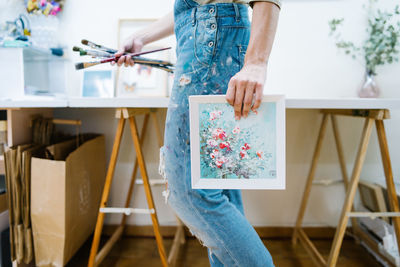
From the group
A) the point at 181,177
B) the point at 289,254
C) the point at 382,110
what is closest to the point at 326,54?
the point at 382,110

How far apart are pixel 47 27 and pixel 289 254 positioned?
178cm

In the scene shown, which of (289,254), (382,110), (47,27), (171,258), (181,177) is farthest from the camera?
(47,27)

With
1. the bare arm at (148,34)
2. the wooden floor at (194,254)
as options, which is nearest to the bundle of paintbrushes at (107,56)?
the bare arm at (148,34)

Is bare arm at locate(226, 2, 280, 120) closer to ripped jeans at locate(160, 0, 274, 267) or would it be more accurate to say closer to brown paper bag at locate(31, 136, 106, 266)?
ripped jeans at locate(160, 0, 274, 267)

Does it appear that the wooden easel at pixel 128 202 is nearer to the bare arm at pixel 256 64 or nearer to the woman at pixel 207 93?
the woman at pixel 207 93

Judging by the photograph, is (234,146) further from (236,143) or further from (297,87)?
(297,87)

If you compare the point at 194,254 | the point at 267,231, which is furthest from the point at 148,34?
the point at 267,231

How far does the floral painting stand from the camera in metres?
0.55

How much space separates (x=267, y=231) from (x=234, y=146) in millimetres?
1102

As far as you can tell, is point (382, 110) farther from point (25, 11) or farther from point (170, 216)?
point (25, 11)

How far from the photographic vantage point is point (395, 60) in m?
1.29

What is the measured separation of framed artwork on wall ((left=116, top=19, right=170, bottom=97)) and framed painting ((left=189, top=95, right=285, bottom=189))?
35.1 inches

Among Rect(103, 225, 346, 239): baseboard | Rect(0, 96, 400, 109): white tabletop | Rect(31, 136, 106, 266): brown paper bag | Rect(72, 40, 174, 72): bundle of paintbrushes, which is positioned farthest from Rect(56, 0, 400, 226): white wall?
Rect(72, 40, 174, 72): bundle of paintbrushes

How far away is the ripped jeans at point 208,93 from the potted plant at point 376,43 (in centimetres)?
100
